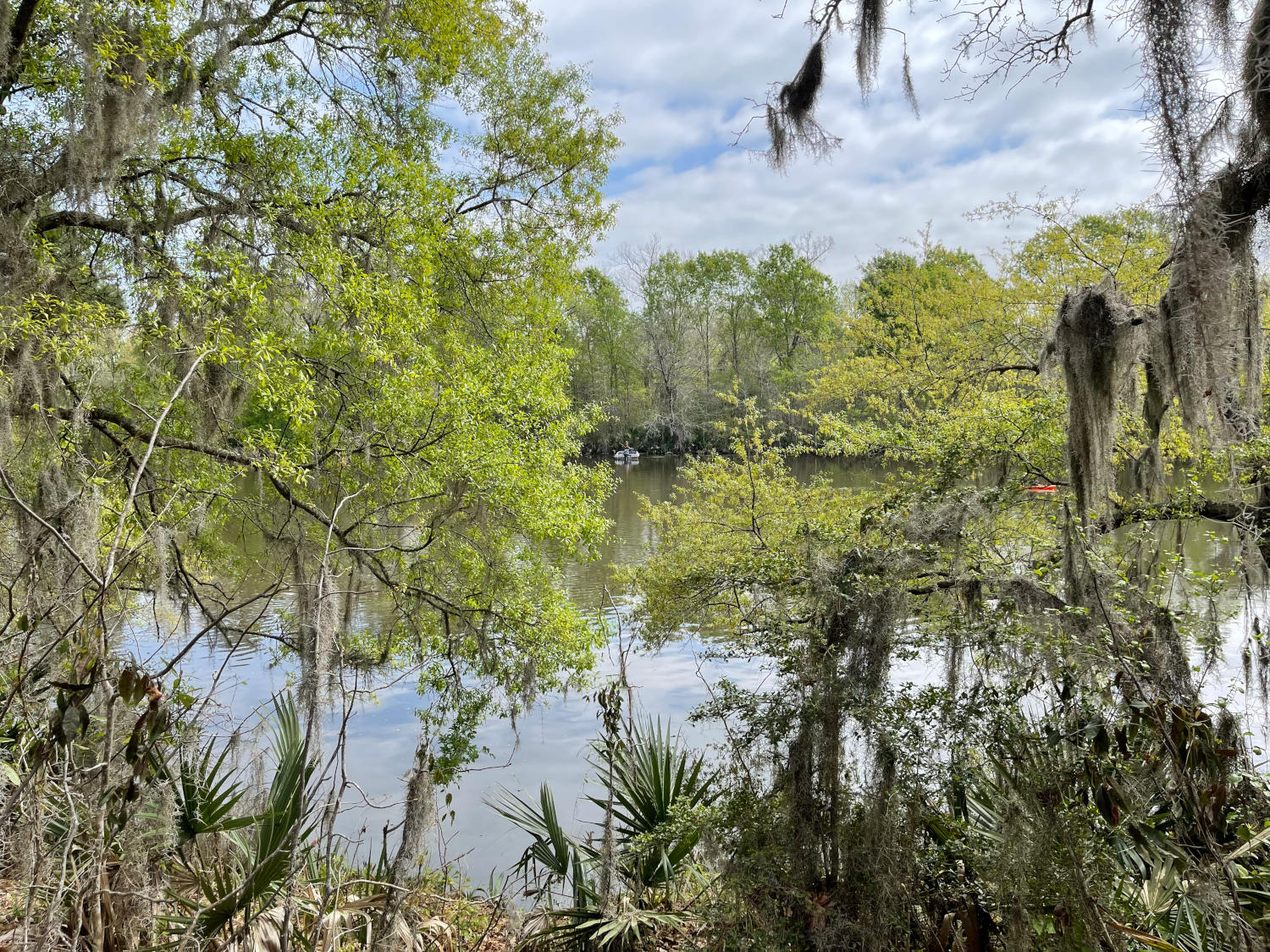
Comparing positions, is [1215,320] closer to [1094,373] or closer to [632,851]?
[1094,373]

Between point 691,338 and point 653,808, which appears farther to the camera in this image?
point 691,338

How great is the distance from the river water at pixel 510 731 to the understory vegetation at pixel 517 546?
0.30 m

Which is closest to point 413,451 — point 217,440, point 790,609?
point 217,440

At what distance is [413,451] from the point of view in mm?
7191

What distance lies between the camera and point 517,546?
8344 mm

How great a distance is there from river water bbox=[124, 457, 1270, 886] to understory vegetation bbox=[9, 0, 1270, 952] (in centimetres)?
30

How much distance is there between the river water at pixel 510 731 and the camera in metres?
7.09

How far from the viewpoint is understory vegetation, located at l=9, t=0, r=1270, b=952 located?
3.12 metres

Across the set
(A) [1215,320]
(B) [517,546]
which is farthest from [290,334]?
(A) [1215,320]

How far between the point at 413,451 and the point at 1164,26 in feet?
18.9

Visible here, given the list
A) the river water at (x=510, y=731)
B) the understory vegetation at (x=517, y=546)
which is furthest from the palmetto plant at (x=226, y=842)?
the river water at (x=510, y=731)

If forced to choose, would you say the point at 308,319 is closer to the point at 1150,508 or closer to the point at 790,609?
the point at 790,609

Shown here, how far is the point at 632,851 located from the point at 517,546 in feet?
14.1

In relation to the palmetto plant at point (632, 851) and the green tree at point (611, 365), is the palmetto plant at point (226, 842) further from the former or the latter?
the green tree at point (611, 365)
